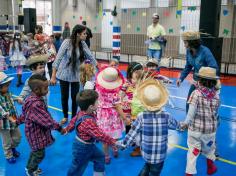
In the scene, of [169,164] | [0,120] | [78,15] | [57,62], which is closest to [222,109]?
[169,164]

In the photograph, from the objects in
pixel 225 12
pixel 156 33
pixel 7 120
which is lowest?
pixel 7 120

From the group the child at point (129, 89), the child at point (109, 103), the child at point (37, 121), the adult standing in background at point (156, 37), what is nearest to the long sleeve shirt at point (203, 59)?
the child at point (129, 89)

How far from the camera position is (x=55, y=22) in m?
17.2

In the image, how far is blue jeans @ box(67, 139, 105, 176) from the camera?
8.75 feet

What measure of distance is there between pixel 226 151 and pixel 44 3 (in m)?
16.9

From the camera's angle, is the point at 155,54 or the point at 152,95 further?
the point at 155,54

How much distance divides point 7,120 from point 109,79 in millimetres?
1341

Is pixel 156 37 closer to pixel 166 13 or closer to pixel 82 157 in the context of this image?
pixel 166 13

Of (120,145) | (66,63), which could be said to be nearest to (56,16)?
(66,63)

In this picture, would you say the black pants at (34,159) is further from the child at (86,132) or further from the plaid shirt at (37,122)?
the child at (86,132)

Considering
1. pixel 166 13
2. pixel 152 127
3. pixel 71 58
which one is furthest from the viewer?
pixel 166 13

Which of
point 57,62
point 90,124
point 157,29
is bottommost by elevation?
point 90,124

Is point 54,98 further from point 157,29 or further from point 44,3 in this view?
point 44,3

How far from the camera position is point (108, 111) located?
3523 mm
